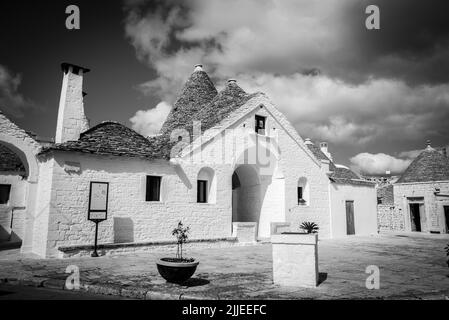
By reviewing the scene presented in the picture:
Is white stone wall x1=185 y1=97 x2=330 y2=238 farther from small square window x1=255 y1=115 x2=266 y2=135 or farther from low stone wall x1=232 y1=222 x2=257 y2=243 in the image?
low stone wall x1=232 y1=222 x2=257 y2=243

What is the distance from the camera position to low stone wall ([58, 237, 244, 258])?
1055cm

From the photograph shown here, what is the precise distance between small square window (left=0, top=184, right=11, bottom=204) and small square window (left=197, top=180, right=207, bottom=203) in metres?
10.1

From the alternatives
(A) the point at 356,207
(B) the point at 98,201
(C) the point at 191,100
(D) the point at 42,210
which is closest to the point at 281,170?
Result: (A) the point at 356,207

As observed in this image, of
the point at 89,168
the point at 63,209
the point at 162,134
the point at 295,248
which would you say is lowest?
the point at 295,248

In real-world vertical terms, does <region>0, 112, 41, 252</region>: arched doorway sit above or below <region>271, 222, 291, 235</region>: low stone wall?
above

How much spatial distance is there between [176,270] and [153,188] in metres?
7.30

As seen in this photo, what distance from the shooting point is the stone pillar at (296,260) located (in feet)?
→ 21.0

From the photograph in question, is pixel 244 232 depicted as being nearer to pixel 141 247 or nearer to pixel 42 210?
pixel 141 247

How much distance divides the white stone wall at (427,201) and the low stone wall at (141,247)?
18.5 m

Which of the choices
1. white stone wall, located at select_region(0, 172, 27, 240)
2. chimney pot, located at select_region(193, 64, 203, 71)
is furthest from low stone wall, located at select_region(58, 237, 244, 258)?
chimney pot, located at select_region(193, 64, 203, 71)
